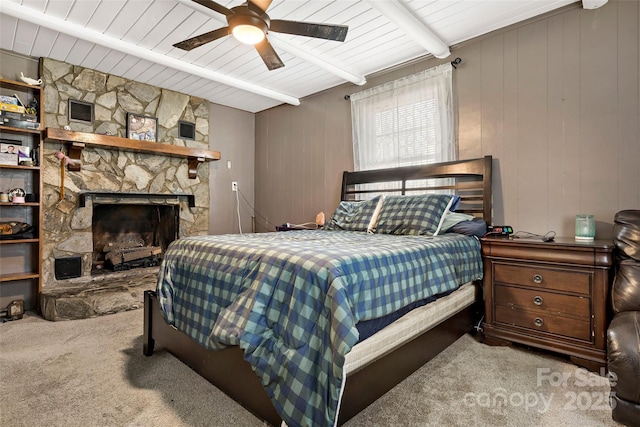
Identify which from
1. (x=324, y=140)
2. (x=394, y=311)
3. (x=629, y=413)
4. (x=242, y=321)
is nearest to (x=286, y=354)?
(x=242, y=321)

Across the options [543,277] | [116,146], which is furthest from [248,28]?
[543,277]

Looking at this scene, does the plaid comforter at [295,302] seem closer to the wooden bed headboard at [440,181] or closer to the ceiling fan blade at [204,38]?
the wooden bed headboard at [440,181]

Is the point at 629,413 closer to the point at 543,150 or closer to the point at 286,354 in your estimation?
the point at 286,354

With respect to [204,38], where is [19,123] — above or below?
below

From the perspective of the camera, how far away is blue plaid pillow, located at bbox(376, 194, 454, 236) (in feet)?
8.46

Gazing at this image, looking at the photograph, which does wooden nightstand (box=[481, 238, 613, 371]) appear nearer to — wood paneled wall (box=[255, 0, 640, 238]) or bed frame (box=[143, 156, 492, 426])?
bed frame (box=[143, 156, 492, 426])

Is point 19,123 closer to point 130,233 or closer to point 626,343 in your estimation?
point 130,233

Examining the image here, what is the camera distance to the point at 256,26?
2.09 m

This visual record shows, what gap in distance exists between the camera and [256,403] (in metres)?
1.39

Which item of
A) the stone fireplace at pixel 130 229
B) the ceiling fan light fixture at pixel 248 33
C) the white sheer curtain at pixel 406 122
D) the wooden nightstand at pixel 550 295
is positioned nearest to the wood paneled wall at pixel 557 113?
the white sheer curtain at pixel 406 122

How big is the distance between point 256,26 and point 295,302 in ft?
5.87

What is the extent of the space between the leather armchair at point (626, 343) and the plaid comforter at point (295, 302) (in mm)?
789

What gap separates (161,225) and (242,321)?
3.72 meters

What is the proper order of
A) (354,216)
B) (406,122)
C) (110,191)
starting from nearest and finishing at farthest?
(354,216), (406,122), (110,191)
